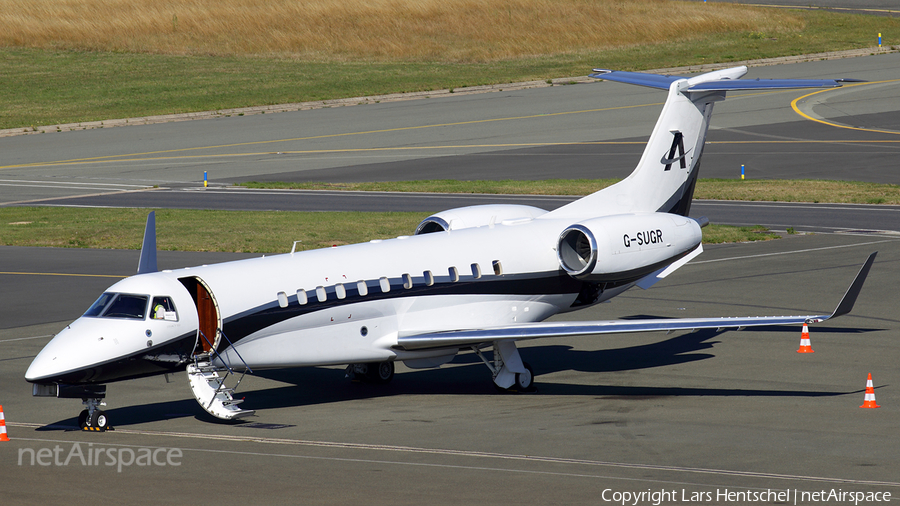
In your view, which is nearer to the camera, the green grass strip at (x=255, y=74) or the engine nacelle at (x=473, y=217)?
the engine nacelle at (x=473, y=217)

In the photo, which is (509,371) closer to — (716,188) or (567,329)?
(567,329)

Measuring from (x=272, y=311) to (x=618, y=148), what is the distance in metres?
45.1

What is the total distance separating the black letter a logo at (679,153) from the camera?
2716 cm

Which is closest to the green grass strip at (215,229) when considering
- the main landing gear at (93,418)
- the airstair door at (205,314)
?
the airstair door at (205,314)

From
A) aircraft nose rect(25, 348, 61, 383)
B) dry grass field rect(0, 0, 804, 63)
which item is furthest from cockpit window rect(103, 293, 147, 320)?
dry grass field rect(0, 0, 804, 63)

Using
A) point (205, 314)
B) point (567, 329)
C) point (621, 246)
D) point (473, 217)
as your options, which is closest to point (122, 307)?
point (205, 314)

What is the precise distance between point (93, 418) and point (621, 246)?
11.0 m

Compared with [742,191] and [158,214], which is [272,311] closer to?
[158,214]

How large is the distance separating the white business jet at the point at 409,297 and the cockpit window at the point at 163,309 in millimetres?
17

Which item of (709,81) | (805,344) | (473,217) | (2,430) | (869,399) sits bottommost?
(2,430)

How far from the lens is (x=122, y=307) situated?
19672 mm

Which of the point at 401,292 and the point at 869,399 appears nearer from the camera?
the point at 869,399

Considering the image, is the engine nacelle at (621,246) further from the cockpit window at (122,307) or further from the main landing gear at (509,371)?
the cockpit window at (122,307)

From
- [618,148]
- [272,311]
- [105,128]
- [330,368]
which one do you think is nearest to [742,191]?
[618,148]
